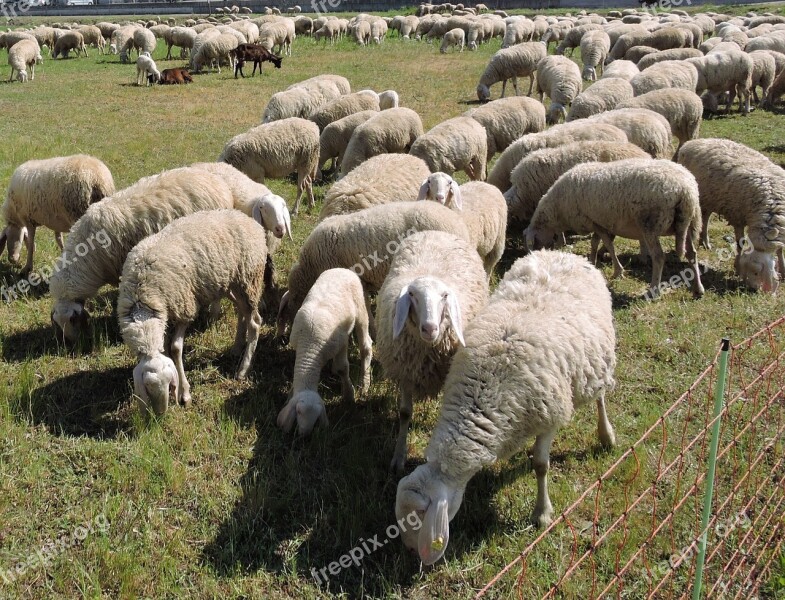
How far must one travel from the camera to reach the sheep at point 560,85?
1423 cm

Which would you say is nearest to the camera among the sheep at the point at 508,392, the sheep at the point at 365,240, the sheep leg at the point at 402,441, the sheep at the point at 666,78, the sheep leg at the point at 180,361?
the sheep at the point at 508,392

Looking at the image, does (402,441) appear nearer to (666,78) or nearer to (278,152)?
(278,152)

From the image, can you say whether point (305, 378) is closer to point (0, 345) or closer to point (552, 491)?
point (552, 491)

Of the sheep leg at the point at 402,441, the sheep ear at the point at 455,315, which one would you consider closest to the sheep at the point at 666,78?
the sheep ear at the point at 455,315

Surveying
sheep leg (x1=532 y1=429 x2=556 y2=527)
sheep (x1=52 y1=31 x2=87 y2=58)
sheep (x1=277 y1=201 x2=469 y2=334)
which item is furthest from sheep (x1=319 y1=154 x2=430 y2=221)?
sheep (x1=52 y1=31 x2=87 y2=58)

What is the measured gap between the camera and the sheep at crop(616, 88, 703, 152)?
35.3 feet

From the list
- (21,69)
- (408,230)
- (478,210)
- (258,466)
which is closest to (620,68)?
(478,210)

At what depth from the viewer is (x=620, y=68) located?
14.6 meters

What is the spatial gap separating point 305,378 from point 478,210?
2779 millimetres

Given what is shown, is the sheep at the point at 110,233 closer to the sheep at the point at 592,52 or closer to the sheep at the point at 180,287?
the sheep at the point at 180,287

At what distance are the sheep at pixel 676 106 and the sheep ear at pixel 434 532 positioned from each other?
919cm

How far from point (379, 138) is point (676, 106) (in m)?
5.23

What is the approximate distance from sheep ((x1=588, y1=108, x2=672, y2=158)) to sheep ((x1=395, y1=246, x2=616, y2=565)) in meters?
5.74

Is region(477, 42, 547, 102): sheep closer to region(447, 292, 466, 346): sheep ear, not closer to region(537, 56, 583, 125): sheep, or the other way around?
region(537, 56, 583, 125): sheep
